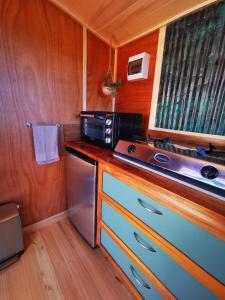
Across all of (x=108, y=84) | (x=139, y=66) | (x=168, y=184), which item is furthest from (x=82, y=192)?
(x=139, y=66)

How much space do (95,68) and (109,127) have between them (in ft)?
2.71

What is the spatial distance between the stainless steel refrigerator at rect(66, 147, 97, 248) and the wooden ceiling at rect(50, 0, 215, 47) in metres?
1.16

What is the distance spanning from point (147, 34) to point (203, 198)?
139 centimetres

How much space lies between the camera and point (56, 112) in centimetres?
133

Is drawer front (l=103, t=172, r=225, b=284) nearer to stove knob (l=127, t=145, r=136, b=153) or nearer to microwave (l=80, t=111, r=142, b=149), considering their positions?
stove knob (l=127, t=145, r=136, b=153)

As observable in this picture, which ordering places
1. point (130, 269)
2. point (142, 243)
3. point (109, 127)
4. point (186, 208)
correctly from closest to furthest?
1. point (186, 208)
2. point (142, 243)
3. point (130, 269)
4. point (109, 127)

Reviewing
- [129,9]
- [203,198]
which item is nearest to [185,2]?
[129,9]

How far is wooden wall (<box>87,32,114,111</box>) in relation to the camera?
141 centimetres

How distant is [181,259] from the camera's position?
1.94 ft

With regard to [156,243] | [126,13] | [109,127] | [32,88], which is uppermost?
[126,13]

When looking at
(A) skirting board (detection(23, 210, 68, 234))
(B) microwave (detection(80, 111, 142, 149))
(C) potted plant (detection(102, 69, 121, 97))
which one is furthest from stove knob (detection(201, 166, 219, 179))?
(A) skirting board (detection(23, 210, 68, 234))

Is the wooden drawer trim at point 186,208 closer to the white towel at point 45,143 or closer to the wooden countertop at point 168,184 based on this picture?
the wooden countertop at point 168,184

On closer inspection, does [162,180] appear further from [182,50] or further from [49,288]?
[49,288]

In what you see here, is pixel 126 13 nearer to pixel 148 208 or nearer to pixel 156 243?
pixel 148 208
